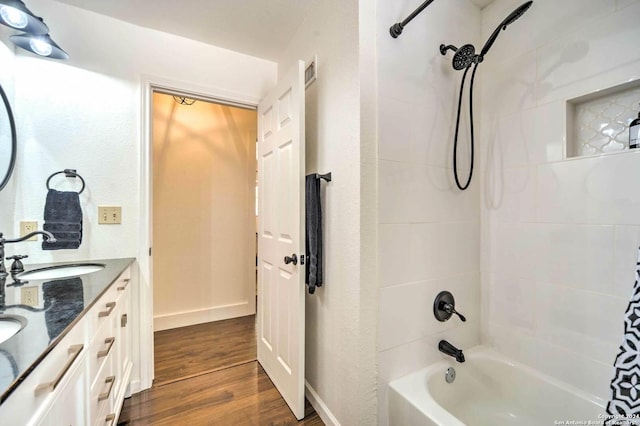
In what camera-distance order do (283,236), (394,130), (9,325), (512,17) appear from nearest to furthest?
(9,325), (512,17), (394,130), (283,236)

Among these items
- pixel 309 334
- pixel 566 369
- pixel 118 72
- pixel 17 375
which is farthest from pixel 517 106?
A: pixel 118 72

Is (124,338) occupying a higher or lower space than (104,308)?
lower

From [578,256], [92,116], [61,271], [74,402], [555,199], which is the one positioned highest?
[92,116]

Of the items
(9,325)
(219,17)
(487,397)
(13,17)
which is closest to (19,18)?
(13,17)

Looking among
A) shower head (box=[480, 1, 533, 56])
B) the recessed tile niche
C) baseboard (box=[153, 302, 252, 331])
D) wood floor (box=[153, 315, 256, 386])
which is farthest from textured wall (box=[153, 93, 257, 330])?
the recessed tile niche

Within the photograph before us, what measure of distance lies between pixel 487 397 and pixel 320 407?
923 millimetres

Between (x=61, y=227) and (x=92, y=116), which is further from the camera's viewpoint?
(x=92, y=116)

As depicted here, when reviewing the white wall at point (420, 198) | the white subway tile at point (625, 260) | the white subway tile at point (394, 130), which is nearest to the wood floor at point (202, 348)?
the white wall at point (420, 198)

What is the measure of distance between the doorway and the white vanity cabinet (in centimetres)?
123

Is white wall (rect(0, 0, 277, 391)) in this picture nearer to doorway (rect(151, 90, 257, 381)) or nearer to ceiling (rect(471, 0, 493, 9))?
doorway (rect(151, 90, 257, 381))

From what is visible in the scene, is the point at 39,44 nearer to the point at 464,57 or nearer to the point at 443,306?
the point at 464,57

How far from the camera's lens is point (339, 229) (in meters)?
1.43

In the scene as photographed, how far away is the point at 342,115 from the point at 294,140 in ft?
1.11

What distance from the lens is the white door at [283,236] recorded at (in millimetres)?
1549
